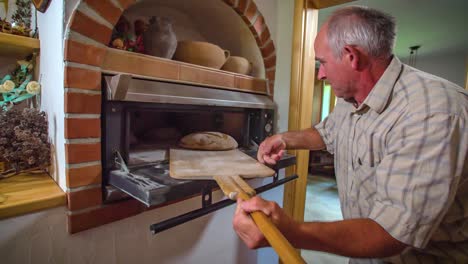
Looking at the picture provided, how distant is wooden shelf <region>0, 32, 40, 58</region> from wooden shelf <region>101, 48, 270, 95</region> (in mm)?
315

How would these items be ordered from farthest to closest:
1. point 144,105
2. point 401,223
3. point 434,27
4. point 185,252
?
1. point 434,27
2. point 185,252
3. point 144,105
4. point 401,223

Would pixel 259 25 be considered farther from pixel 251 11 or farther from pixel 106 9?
pixel 106 9

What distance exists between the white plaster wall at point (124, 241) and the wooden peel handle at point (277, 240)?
553mm

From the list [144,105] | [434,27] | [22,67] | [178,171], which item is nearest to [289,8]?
[144,105]

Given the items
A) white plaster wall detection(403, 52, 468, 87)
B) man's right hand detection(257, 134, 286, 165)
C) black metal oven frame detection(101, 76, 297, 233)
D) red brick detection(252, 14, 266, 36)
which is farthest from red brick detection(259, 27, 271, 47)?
white plaster wall detection(403, 52, 468, 87)

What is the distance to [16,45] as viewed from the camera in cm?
74

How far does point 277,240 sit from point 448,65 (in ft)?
15.9

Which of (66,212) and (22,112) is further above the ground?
(22,112)

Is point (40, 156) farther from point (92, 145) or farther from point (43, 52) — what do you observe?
point (43, 52)

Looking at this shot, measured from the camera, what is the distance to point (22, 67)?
2.73 ft

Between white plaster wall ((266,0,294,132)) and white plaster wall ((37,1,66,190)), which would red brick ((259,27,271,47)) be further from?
white plaster wall ((37,1,66,190))

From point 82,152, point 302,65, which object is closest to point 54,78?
point 82,152

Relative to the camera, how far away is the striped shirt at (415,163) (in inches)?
17.4

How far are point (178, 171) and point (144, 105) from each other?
268 millimetres
